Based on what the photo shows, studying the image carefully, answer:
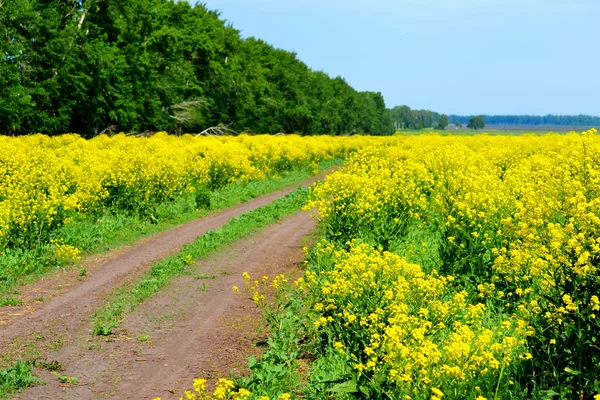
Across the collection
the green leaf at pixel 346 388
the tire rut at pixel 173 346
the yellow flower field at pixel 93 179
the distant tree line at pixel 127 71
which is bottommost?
the tire rut at pixel 173 346

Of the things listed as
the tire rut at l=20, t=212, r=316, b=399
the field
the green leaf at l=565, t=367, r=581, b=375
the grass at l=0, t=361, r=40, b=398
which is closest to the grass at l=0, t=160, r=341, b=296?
the field

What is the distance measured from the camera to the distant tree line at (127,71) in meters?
38.4

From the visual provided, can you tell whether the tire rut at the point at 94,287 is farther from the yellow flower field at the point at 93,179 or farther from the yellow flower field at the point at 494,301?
the yellow flower field at the point at 494,301

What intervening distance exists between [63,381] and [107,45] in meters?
40.7

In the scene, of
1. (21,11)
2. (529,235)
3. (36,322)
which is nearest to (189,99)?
(21,11)

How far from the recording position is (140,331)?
906cm

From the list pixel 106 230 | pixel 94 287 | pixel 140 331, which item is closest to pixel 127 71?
pixel 106 230

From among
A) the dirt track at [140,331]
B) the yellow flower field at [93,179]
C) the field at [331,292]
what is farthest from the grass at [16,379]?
the yellow flower field at [93,179]

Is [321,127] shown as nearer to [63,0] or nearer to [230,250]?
[63,0]

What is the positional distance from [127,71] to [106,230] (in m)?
33.8

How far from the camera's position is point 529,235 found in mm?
5852

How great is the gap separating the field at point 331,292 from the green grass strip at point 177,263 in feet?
0.19

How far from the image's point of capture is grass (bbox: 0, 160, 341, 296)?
12031mm

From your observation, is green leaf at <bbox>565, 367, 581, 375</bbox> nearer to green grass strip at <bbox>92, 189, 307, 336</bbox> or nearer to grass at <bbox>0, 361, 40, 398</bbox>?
grass at <bbox>0, 361, 40, 398</bbox>
